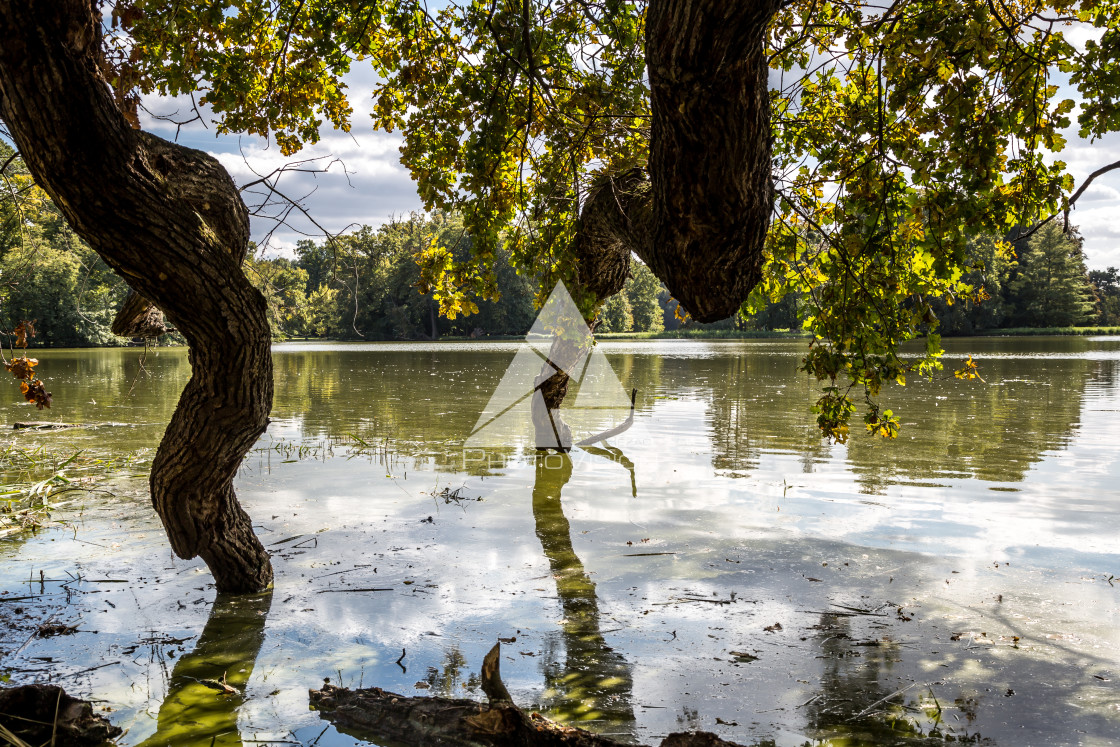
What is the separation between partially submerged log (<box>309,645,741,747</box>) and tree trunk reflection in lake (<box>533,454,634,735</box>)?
0.74 metres

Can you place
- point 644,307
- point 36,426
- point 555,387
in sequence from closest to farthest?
point 555,387
point 36,426
point 644,307

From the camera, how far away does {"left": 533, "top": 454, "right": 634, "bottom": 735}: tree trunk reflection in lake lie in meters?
3.81

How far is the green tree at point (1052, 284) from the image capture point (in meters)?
71.6

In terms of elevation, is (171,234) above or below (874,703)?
above

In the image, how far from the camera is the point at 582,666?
4324mm

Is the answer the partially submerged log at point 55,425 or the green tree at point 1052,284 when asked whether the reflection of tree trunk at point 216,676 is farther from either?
the green tree at point 1052,284

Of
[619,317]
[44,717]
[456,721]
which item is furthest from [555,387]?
[619,317]

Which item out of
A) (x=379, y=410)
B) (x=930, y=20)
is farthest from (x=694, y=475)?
(x=379, y=410)

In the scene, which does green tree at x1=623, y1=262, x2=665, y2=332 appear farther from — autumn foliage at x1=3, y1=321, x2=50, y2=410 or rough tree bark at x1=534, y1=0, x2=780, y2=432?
autumn foliage at x1=3, y1=321, x2=50, y2=410

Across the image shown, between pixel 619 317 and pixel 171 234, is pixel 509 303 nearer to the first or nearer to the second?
pixel 619 317

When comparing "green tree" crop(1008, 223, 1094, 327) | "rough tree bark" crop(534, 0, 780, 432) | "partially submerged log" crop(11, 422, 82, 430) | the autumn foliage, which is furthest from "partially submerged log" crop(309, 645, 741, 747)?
"green tree" crop(1008, 223, 1094, 327)

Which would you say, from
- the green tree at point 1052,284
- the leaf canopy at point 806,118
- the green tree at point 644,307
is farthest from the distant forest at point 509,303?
the leaf canopy at point 806,118

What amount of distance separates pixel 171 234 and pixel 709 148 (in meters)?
2.66

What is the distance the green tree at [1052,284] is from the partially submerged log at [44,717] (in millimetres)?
81988
